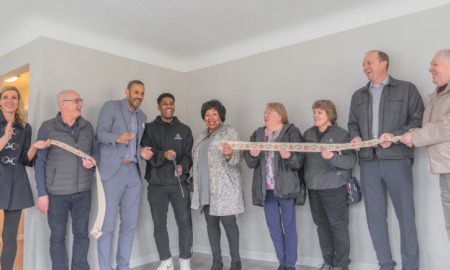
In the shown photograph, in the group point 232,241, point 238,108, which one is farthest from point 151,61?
point 232,241

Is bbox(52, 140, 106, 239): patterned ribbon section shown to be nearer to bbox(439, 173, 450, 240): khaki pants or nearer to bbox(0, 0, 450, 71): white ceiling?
bbox(0, 0, 450, 71): white ceiling

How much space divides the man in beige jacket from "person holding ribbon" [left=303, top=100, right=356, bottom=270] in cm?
60

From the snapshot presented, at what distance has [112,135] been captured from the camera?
328cm

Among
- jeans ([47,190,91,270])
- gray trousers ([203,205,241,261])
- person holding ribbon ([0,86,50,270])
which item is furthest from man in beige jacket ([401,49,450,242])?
person holding ribbon ([0,86,50,270])

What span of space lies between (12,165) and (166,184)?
139 cm

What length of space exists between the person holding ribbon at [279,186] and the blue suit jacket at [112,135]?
1224 mm

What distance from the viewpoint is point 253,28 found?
404 centimetres

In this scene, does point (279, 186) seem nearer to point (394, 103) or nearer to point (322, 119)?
point (322, 119)

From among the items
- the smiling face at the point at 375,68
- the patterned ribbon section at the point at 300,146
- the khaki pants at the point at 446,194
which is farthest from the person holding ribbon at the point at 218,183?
the khaki pants at the point at 446,194

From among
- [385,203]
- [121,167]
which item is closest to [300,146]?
[385,203]

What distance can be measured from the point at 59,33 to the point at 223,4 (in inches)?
71.1

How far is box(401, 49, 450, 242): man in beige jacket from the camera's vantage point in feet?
8.25

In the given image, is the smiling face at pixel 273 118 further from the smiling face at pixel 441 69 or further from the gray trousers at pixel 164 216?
the smiling face at pixel 441 69

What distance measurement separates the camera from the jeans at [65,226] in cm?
299
